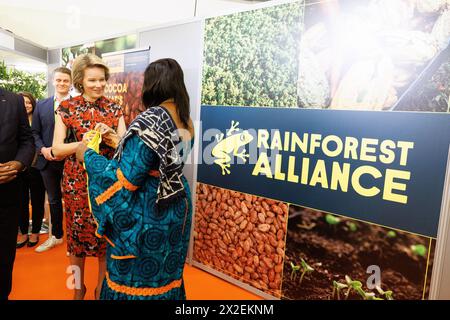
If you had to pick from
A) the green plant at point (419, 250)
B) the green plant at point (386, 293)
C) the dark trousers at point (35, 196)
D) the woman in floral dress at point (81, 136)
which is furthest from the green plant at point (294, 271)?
the dark trousers at point (35, 196)

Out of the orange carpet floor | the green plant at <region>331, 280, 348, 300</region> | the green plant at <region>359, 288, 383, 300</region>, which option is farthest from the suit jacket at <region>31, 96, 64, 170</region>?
the green plant at <region>359, 288, 383, 300</region>

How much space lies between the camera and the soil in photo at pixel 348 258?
1804mm

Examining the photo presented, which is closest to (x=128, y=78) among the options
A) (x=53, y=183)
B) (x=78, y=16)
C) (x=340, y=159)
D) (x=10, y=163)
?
(x=53, y=183)

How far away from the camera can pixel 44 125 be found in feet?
10.1

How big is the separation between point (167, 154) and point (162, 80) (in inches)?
12.9

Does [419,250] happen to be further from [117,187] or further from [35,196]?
[35,196]

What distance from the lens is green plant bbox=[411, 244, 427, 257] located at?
176cm

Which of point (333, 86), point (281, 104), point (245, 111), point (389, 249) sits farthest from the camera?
point (245, 111)

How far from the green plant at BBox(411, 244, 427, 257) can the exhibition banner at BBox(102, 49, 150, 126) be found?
2345 mm

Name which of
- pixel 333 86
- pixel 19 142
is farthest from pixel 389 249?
pixel 19 142

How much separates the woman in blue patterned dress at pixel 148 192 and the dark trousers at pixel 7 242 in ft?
2.02

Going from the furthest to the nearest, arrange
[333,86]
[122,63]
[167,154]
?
[122,63], [333,86], [167,154]

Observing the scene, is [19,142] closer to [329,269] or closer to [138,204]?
[138,204]

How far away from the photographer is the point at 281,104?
2285 millimetres
